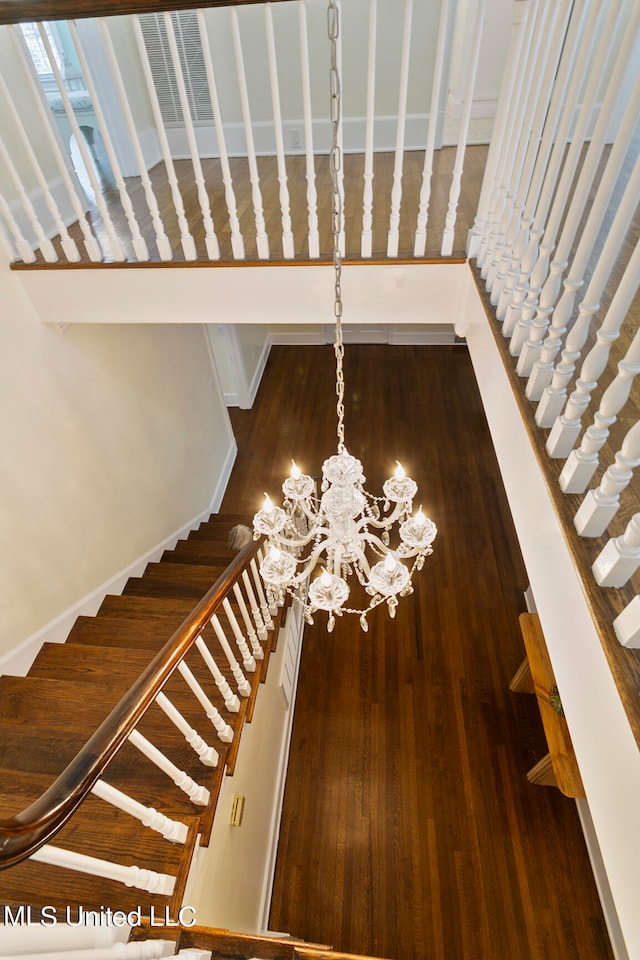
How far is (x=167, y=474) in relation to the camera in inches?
159

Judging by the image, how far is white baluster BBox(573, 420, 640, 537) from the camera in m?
0.98

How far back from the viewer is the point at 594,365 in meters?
1.14

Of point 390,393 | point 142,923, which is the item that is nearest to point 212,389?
point 390,393

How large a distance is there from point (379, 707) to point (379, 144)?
420 centimetres

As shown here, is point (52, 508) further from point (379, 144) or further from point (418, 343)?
point (418, 343)

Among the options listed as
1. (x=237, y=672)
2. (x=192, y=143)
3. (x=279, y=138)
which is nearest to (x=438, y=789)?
(x=237, y=672)

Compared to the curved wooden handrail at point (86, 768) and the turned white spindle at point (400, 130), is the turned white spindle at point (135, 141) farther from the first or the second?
the curved wooden handrail at point (86, 768)

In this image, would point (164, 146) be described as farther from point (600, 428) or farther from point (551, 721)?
point (551, 721)

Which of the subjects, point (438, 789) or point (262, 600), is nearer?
point (262, 600)

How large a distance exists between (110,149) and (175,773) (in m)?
2.49

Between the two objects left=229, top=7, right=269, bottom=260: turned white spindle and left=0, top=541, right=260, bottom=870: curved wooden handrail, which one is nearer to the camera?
left=0, top=541, right=260, bottom=870: curved wooden handrail

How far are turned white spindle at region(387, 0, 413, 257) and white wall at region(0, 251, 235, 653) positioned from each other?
1373 mm

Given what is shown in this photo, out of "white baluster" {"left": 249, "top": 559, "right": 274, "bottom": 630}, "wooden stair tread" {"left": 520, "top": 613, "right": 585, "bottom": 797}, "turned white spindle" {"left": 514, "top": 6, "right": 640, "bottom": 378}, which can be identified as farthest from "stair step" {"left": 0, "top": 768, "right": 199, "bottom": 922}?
"turned white spindle" {"left": 514, "top": 6, "right": 640, "bottom": 378}

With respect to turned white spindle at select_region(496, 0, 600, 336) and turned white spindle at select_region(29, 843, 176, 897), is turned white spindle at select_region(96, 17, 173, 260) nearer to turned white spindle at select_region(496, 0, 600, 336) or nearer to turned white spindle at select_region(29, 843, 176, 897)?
turned white spindle at select_region(496, 0, 600, 336)
